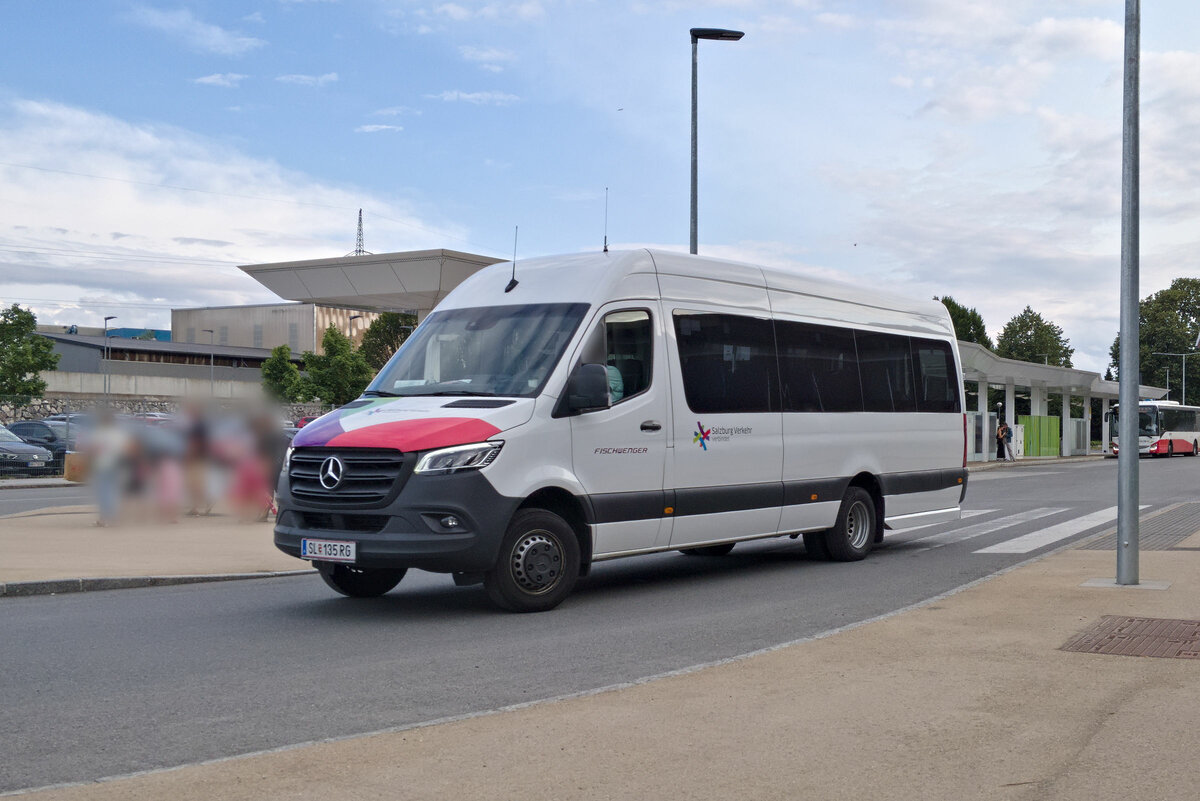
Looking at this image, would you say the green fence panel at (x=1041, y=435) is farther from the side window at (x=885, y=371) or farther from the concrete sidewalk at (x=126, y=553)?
the concrete sidewalk at (x=126, y=553)

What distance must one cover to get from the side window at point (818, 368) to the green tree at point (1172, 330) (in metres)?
109

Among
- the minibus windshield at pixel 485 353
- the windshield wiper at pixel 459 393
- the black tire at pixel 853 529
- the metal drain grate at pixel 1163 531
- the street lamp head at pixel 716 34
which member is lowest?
the metal drain grate at pixel 1163 531

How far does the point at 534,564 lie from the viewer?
354 inches

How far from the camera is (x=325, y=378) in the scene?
6512 centimetres

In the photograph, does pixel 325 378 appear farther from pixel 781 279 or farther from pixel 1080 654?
pixel 1080 654

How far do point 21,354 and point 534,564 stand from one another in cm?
4609

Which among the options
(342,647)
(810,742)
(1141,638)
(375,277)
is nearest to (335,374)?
(375,277)

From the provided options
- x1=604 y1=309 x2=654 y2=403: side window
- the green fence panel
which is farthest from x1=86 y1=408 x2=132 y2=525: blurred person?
the green fence panel

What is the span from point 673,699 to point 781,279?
22.3 ft

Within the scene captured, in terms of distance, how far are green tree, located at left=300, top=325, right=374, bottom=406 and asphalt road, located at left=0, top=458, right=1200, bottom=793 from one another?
175 feet

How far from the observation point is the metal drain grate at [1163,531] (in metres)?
14.1

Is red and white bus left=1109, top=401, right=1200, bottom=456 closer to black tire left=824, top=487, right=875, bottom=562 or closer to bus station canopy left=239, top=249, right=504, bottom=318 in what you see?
bus station canopy left=239, top=249, right=504, bottom=318

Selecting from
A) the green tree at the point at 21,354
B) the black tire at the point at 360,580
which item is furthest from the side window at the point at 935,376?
the green tree at the point at 21,354

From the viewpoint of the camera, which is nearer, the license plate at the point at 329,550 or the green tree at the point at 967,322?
the license plate at the point at 329,550
